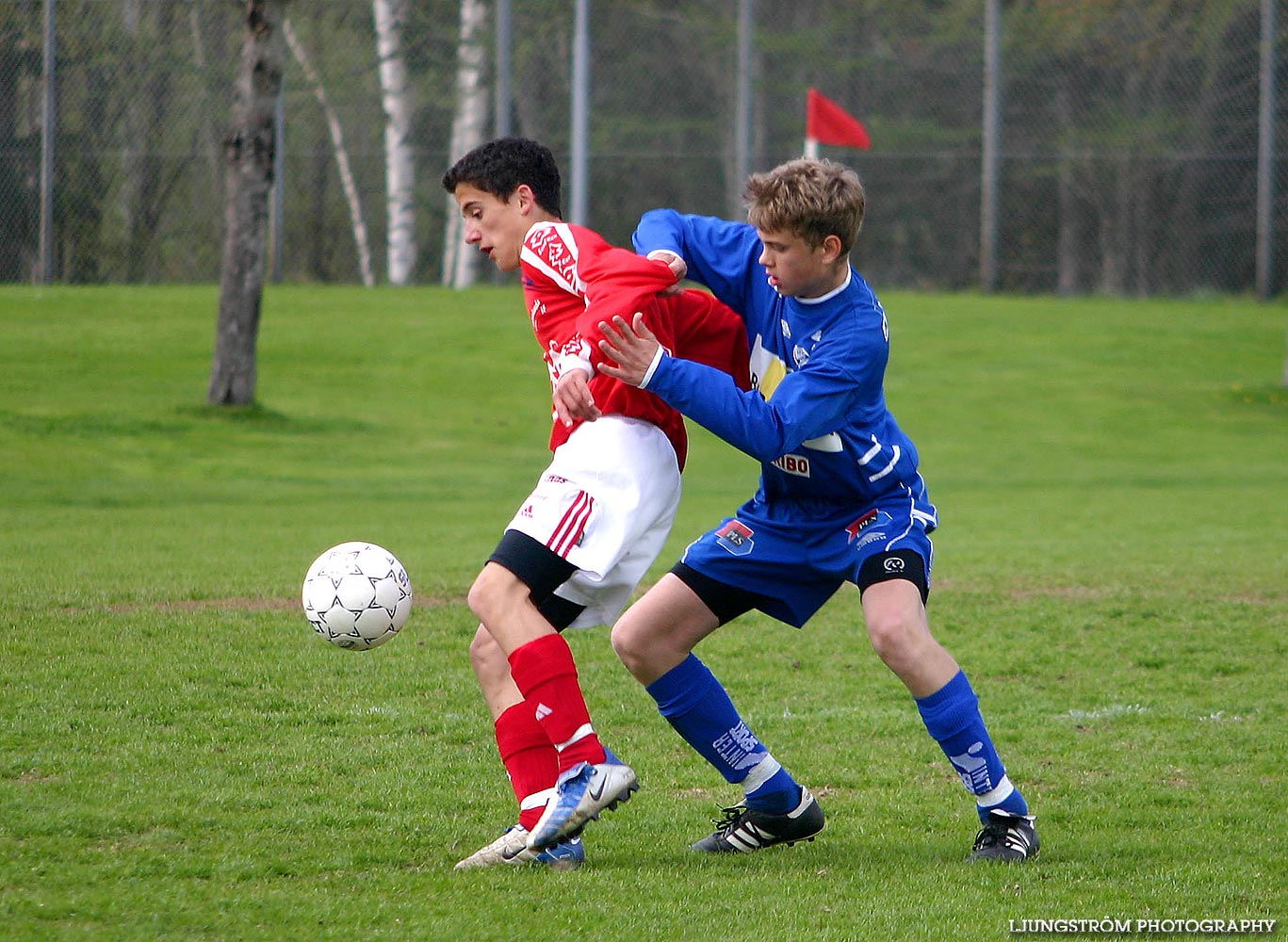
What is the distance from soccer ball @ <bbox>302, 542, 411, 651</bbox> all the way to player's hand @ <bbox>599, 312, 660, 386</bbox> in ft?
4.02

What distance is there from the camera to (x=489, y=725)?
5586mm

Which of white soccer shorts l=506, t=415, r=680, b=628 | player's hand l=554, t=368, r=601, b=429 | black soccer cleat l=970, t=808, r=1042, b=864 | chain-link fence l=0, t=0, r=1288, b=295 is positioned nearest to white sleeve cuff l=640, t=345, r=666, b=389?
player's hand l=554, t=368, r=601, b=429

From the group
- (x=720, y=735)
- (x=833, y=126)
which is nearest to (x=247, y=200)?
(x=833, y=126)

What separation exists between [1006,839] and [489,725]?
2115 mm

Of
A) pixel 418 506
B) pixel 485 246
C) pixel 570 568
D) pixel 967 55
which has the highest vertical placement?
pixel 967 55

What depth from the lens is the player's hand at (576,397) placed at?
3.90 m

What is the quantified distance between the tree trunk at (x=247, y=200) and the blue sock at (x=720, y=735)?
39.9 ft

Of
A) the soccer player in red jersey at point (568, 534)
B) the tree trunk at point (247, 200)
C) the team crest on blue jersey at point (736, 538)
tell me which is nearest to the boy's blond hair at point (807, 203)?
the soccer player in red jersey at point (568, 534)

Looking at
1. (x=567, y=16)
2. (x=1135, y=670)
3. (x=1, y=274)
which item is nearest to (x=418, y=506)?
(x=1135, y=670)

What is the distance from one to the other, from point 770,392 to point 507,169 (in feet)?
3.43

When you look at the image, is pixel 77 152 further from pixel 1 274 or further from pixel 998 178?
pixel 998 178

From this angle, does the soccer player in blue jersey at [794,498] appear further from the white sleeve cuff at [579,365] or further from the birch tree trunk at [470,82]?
the birch tree trunk at [470,82]

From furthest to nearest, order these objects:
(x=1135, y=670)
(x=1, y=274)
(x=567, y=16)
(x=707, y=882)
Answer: (x=567, y=16) → (x=1, y=274) → (x=1135, y=670) → (x=707, y=882)

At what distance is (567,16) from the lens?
23.9 meters
